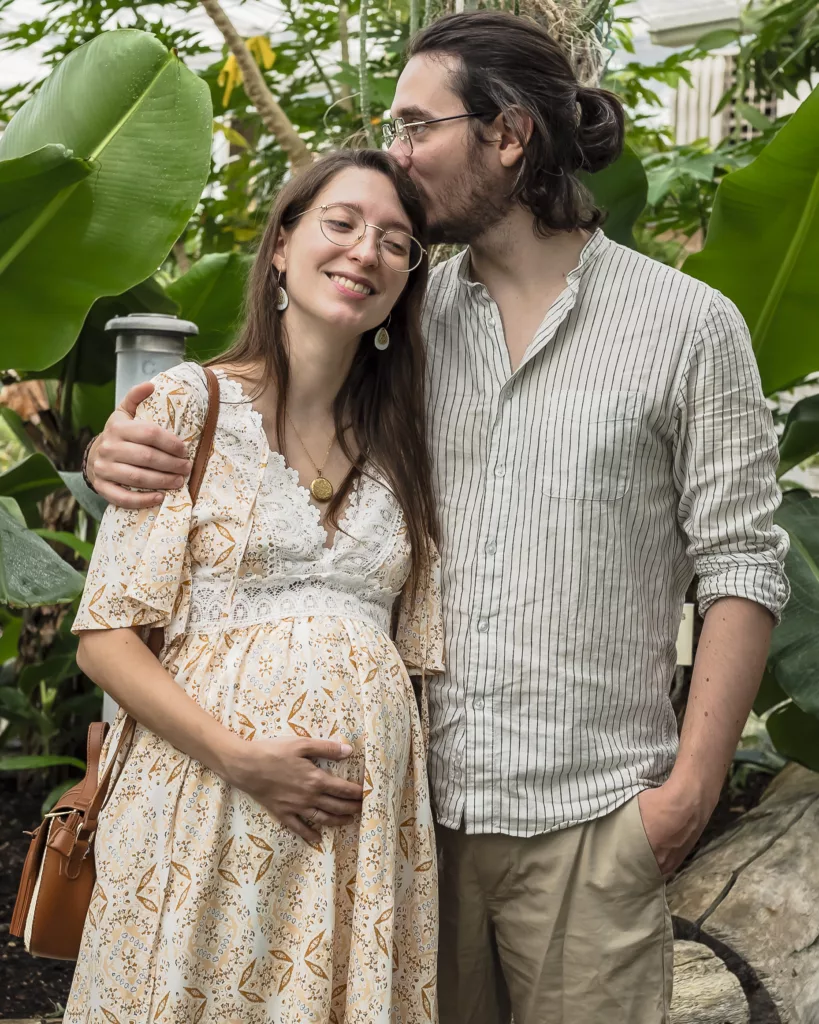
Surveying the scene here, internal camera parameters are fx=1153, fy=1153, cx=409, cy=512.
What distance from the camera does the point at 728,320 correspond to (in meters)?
1.87

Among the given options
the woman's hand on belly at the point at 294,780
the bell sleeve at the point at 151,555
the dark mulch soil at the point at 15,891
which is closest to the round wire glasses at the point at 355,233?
the bell sleeve at the point at 151,555

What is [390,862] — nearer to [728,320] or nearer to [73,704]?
[728,320]

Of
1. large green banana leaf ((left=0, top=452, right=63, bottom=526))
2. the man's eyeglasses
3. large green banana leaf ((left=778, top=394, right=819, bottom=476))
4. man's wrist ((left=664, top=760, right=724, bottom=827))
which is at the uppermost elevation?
the man's eyeglasses

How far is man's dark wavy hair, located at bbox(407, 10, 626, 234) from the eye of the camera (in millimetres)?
2014

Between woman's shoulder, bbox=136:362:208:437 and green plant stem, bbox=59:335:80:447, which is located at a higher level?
woman's shoulder, bbox=136:362:208:437

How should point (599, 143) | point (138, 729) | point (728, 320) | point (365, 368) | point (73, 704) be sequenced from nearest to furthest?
point (138, 729) < point (728, 320) < point (365, 368) < point (599, 143) < point (73, 704)

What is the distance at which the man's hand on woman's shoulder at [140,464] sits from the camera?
1.65 metres

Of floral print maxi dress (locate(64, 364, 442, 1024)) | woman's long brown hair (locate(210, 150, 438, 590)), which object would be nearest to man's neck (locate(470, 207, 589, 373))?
woman's long brown hair (locate(210, 150, 438, 590))

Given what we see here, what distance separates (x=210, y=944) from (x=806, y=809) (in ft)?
7.13

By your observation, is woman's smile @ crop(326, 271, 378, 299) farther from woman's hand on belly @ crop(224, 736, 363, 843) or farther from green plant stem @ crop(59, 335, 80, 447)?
green plant stem @ crop(59, 335, 80, 447)

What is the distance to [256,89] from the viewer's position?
11.8 ft

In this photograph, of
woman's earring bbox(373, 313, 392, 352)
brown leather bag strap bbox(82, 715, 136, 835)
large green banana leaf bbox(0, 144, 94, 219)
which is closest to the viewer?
brown leather bag strap bbox(82, 715, 136, 835)

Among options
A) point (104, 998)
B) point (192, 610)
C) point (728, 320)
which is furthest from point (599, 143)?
point (104, 998)

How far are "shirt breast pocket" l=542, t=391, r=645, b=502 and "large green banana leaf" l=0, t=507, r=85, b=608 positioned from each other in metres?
1.04
